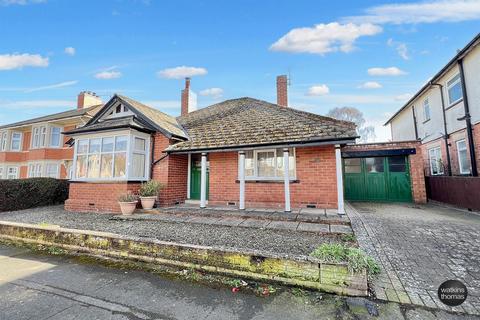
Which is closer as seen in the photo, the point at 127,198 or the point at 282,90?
the point at 127,198

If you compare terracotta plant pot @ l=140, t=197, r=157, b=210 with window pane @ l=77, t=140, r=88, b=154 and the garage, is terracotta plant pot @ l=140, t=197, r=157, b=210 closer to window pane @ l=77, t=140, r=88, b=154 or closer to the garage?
window pane @ l=77, t=140, r=88, b=154

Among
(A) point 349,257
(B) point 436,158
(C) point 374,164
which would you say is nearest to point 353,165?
(C) point 374,164

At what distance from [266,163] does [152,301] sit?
7060 mm

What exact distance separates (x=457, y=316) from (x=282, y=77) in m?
13.6

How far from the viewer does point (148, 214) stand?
8.07 m

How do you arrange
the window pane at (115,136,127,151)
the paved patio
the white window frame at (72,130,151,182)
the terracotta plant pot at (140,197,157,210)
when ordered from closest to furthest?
the paved patio, the terracotta plant pot at (140,197,157,210), the white window frame at (72,130,151,182), the window pane at (115,136,127,151)

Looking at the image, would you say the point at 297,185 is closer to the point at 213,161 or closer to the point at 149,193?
the point at 213,161

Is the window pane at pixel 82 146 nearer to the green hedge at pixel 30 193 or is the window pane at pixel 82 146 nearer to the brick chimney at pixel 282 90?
the green hedge at pixel 30 193

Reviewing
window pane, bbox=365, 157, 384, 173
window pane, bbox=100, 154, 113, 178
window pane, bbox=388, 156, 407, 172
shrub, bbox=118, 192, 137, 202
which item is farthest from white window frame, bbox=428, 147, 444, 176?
window pane, bbox=100, 154, 113, 178

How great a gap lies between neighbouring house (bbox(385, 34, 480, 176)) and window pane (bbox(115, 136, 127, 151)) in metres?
14.8

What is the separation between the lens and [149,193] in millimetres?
8695

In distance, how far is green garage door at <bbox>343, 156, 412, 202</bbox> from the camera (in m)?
11.2

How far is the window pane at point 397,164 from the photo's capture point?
1120 centimetres

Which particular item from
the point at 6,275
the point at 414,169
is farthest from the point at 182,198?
the point at 414,169
